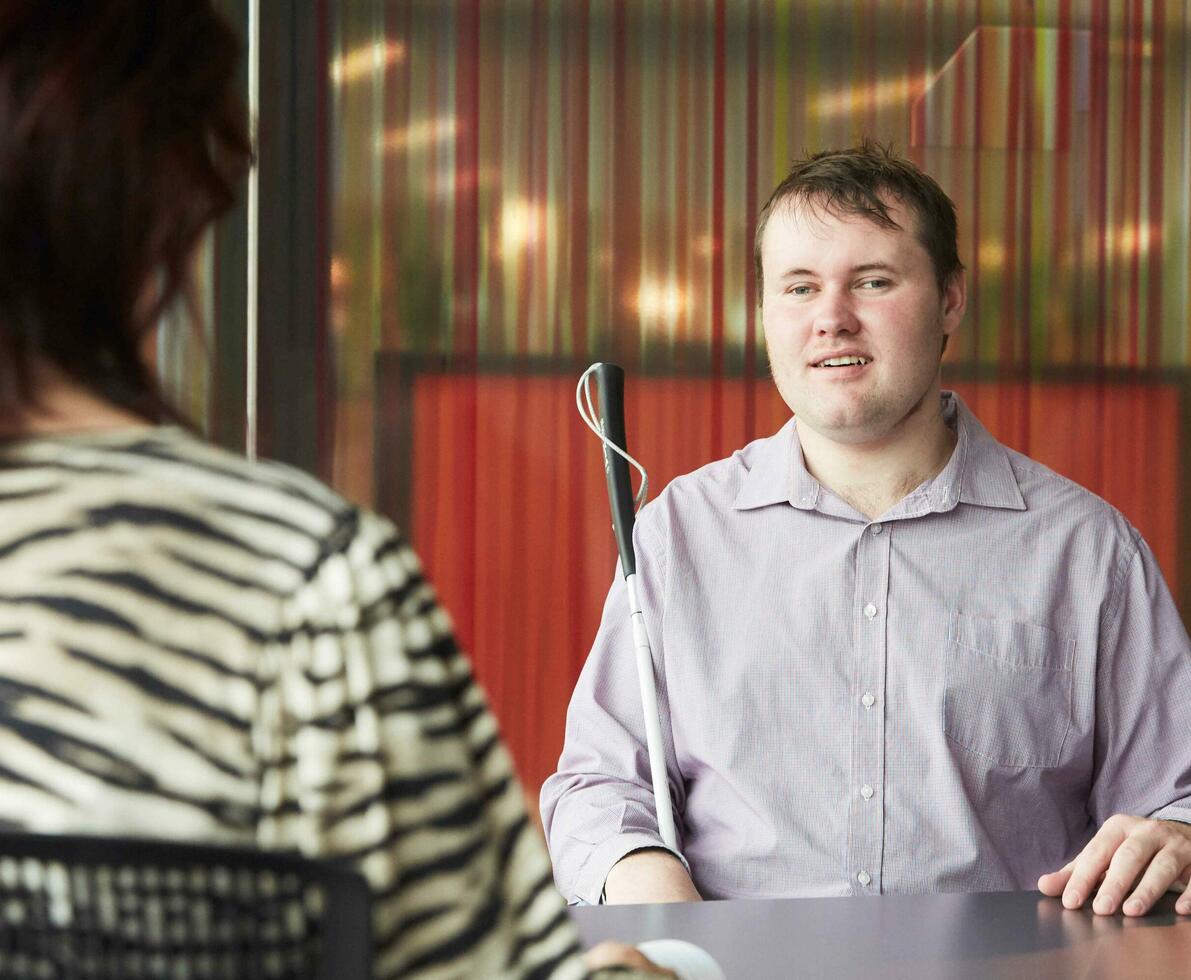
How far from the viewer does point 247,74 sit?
3174mm

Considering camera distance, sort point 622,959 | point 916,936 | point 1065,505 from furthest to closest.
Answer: point 1065,505, point 916,936, point 622,959

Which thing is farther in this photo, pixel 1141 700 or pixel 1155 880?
pixel 1141 700

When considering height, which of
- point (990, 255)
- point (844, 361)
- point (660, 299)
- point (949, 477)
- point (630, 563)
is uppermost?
point (990, 255)

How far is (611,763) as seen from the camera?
6.00 feet

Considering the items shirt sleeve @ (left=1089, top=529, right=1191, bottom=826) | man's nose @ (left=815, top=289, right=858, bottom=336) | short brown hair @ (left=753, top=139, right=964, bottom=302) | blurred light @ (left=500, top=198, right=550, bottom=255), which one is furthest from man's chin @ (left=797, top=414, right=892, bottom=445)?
blurred light @ (left=500, top=198, right=550, bottom=255)

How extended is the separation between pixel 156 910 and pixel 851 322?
5.21ft

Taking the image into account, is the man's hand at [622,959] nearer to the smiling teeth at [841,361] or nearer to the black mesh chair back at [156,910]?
the black mesh chair back at [156,910]

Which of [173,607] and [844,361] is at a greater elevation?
[844,361]

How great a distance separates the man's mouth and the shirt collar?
0.13 m

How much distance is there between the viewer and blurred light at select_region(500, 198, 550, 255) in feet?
11.0

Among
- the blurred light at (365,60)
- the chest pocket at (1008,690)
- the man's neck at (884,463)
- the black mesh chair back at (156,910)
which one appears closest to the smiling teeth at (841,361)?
the man's neck at (884,463)

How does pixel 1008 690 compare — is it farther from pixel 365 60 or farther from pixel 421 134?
pixel 365 60

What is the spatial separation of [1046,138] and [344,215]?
183 centimetres

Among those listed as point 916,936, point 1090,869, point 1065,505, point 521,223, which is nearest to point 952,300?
point 1065,505
